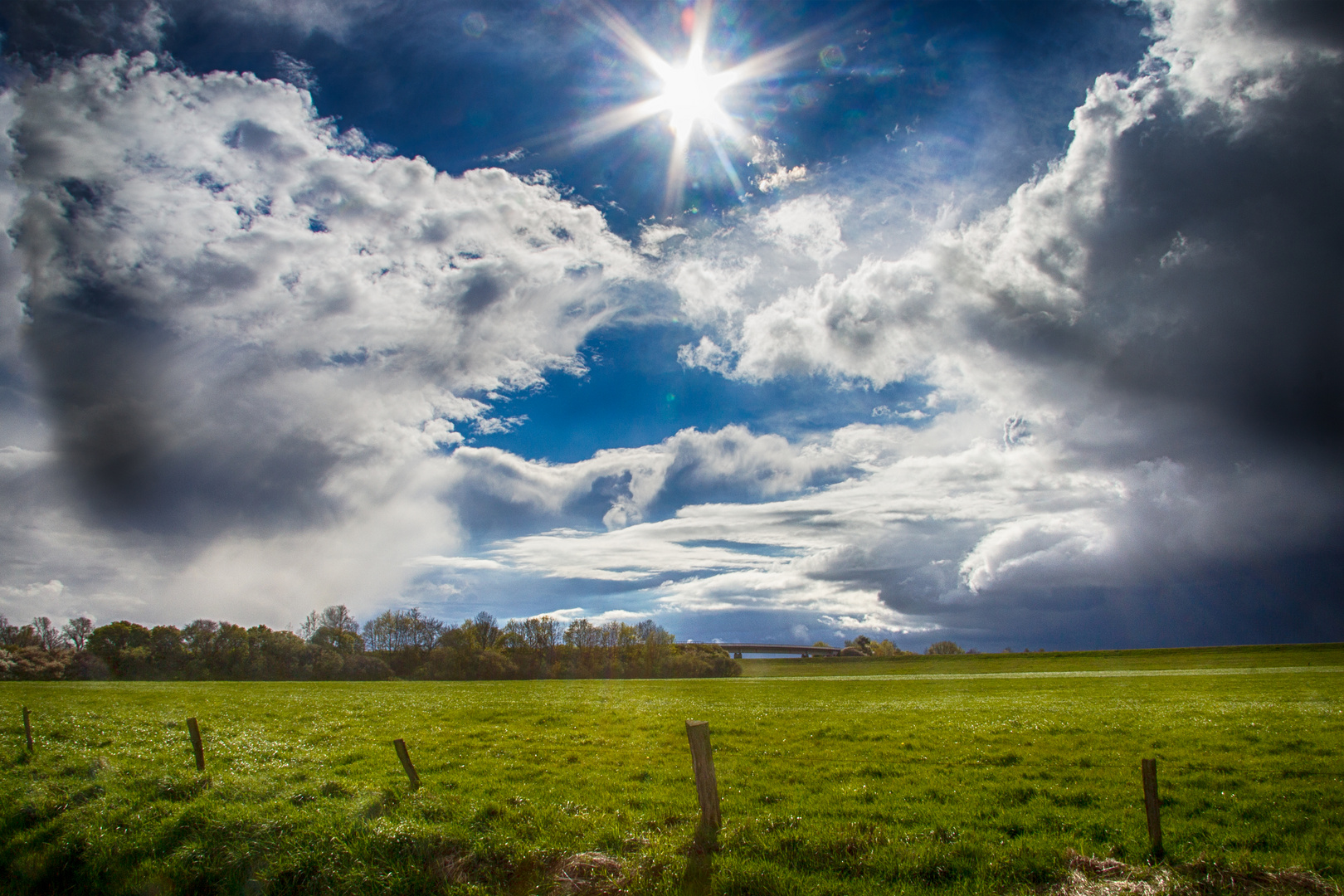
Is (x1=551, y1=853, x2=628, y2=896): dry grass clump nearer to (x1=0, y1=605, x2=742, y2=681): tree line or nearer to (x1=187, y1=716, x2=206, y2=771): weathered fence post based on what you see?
(x1=187, y1=716, x2=206, y2=771): weathered fence post

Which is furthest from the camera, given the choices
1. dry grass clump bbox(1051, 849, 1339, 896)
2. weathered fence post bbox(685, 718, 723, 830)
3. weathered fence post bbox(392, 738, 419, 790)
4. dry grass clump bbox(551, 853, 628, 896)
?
weathered fence post bbox(392, 738, 419, 790)

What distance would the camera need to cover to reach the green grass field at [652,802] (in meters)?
10.4

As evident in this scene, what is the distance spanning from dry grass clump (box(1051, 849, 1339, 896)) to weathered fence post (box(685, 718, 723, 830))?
5255mm

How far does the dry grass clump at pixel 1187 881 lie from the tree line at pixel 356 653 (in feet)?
387

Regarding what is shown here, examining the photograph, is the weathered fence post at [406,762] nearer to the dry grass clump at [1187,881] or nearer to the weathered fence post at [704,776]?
the weathered fence post at [704,776]

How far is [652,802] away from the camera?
46.8 ft

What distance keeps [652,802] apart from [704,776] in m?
4.40

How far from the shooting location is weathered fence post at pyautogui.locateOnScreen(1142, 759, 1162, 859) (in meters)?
9.84

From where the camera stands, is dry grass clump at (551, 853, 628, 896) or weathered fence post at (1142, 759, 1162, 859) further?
weathered fence post at (1142, 759, 1162, 859)

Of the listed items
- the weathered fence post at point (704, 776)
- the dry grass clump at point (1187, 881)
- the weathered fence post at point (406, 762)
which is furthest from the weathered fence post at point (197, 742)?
the dry grass clump at point (1187, 881)

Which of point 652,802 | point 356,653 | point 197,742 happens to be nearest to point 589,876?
point 652,802

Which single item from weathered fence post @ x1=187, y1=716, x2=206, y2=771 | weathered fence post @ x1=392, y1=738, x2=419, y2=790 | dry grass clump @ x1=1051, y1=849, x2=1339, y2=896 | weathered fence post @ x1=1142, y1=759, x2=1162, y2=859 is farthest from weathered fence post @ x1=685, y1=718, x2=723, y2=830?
weathered fence post @ x1=187, y1=716, x2=206, y2=771

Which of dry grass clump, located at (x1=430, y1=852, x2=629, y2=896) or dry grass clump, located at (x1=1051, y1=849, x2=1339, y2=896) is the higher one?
dry grass clump, located at (x1=1051, y1=849, x2=1339, y2=896)

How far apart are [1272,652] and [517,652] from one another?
15263 cm
